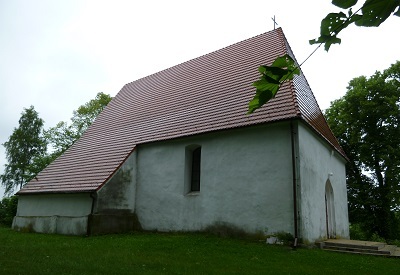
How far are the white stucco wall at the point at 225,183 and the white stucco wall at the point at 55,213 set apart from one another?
2.28 m

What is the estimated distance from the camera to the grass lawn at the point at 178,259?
20.8 feet

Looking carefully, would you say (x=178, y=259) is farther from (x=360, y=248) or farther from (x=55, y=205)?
(x=55, y=205)

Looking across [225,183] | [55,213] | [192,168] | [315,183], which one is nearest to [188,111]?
[192,168]

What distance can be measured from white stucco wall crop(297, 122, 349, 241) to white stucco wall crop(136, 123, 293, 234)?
1.35 feet

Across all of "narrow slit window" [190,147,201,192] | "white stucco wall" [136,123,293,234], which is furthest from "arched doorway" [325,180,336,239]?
"narrow slit window" [190,147,201,192]

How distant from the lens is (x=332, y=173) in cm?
1384

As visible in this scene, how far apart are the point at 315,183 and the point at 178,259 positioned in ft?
19.7

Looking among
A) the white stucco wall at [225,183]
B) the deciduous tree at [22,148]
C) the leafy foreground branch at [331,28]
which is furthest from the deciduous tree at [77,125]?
the leafy foreground branch at [331,28]

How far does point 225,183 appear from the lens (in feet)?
38.4

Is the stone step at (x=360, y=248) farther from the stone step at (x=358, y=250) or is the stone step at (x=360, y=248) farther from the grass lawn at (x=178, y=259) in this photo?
the grass lawn at (x=178, y=259)

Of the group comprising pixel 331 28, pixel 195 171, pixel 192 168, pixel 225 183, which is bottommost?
pixel 331 28

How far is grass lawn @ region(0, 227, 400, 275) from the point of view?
633 cm

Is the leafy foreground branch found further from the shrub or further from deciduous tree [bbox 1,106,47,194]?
deciduous tree [bbox 1,106,47,194]

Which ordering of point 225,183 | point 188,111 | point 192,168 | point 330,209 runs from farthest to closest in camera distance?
point 188,111 → point 330,209 → point 192,168 → point 225,183
